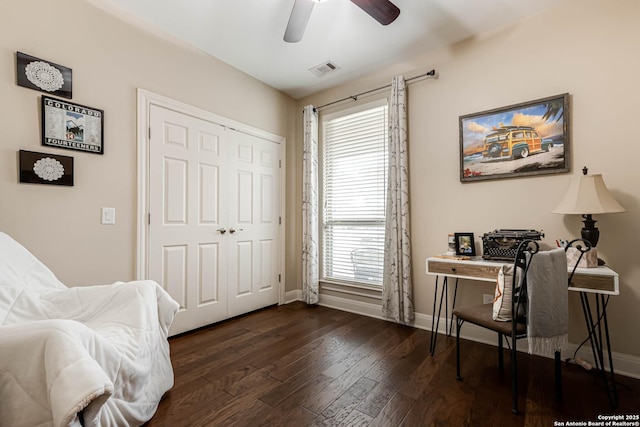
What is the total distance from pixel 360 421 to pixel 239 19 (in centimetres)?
302

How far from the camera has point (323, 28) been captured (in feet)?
8.36

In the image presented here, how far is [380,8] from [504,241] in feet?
6.33

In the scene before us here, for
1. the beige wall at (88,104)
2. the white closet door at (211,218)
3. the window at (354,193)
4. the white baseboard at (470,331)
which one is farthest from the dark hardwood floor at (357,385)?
the beige wall at (88,104)

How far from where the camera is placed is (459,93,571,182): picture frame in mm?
2240

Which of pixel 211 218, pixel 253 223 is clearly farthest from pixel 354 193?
pixel 211 218

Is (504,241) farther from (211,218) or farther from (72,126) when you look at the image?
(72,126)

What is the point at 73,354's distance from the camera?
0.99m

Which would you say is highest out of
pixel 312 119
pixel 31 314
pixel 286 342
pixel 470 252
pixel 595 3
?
pixel 595 3

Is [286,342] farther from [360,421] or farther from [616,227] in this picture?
[616,227]

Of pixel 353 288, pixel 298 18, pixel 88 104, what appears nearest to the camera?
pixel 298 18

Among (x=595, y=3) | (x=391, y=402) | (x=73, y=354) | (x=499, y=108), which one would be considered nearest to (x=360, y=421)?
(x=391, y=402)

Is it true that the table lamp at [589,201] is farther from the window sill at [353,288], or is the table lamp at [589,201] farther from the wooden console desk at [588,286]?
the window sill at [353,288]

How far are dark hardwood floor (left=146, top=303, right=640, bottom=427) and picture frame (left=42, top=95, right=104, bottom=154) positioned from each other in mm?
1750

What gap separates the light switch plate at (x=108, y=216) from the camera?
7.38 feet
